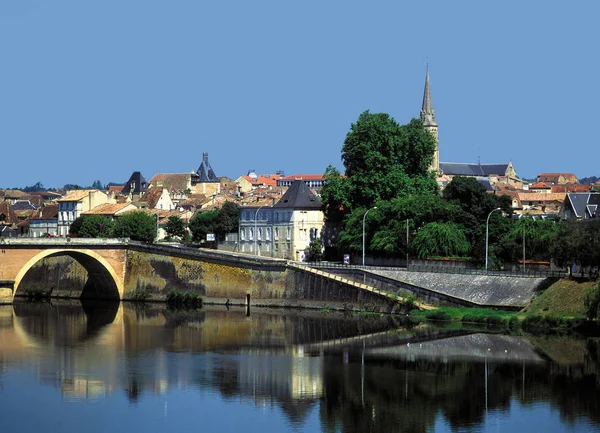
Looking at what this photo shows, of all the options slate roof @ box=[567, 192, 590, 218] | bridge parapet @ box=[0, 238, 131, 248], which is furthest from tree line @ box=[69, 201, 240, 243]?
slate roof @ box=[567, 192, 590, 218]

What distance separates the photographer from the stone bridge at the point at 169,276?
85875mm

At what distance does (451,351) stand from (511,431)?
57.4 feet

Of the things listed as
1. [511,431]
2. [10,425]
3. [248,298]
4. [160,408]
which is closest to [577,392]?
[511,431]

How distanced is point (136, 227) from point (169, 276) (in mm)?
21932

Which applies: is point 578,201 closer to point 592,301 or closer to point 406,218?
point 406,218

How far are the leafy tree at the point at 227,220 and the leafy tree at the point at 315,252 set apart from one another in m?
14.3

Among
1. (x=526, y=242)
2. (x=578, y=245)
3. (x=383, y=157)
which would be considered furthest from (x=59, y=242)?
(x=578, y=245)

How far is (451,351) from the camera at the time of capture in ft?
214

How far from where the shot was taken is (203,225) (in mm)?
118312

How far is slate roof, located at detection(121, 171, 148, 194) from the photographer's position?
19125 cm

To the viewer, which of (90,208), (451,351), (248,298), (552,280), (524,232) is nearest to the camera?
(451,351)

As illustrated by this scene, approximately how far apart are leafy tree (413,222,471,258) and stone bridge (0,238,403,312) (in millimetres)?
7188

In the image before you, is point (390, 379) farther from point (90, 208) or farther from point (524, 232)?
point (90, 208)

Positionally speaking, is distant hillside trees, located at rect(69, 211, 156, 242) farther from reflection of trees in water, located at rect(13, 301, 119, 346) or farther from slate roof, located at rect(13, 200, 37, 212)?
slate roof, located at rect(13, 200, 37, 212)
